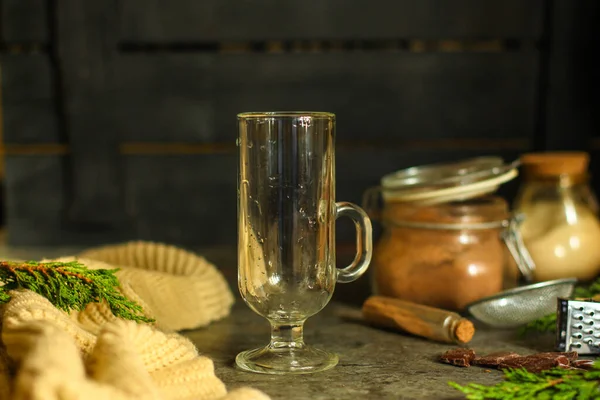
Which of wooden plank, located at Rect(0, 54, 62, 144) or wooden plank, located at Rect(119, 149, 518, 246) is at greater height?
wooden plank, located at Rect(0, 54, 62, 144)

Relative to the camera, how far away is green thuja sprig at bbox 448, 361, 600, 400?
669mm

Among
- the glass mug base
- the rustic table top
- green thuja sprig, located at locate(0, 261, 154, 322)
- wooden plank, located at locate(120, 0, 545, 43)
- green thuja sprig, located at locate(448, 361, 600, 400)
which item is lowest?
the rustic table top

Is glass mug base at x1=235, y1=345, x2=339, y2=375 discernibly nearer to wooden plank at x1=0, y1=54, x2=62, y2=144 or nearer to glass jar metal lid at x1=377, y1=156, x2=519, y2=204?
glass jar metal lid at x1=377, y1=156, x2=519, y2=204

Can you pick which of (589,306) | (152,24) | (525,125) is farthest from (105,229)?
(589,306)

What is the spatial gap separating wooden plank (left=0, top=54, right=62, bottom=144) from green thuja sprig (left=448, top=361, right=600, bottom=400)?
50.4 inches

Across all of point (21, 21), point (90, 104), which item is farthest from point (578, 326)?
point (21, 21)

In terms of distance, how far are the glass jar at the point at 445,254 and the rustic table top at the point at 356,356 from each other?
57 mm

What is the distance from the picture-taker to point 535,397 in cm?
68

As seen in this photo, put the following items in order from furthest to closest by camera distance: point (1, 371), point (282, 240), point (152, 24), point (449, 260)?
point (152, 24) < point (449, 260) < point (282, 240) < point (1, 371)

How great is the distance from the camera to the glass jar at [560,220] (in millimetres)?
1107

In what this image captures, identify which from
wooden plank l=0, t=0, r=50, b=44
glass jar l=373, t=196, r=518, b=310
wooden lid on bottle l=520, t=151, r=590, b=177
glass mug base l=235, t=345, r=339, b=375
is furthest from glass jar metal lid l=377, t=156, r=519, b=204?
wooden plank l=0, t=0, r=50, b=44

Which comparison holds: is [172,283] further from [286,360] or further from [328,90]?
[328,90]

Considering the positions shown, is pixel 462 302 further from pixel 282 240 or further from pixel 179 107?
pixel 179 107

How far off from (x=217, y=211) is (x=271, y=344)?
999 millimetres
